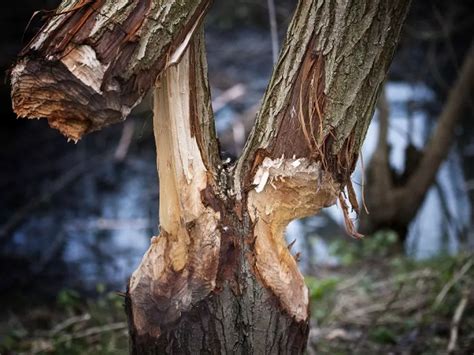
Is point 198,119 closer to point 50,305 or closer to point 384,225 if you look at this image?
point 50,305

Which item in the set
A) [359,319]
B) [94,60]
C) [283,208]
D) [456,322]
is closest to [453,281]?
[456,322]

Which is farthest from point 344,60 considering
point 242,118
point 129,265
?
point 242,118

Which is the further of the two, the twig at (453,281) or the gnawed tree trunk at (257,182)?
the twig at (453,281)

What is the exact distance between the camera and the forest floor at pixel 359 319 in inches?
107

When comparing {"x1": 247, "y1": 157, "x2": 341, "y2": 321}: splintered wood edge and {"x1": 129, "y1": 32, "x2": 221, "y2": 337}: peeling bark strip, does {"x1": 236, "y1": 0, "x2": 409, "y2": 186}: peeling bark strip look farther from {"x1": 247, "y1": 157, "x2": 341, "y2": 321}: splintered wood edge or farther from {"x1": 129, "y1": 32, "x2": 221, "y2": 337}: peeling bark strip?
{"x1": 129, "y1": 32, "x2": 221, "y2": 337}: peeling bark strip

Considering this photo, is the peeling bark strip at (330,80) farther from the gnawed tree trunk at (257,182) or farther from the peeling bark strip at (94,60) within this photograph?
the peeling bark strip at (94,60)

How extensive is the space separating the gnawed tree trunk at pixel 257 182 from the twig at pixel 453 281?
1418 millimetres

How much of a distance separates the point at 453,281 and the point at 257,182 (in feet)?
5.43

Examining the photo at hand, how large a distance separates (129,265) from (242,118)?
6.04 ft

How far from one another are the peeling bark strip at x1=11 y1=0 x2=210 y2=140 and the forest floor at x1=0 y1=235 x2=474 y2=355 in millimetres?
1413

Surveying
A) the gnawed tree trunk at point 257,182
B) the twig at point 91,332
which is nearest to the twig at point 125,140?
the twig at point 91,332

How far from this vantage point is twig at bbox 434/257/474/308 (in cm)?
300

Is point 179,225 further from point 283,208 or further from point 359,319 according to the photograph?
point 359,319

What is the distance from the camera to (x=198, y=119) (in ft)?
5.69
